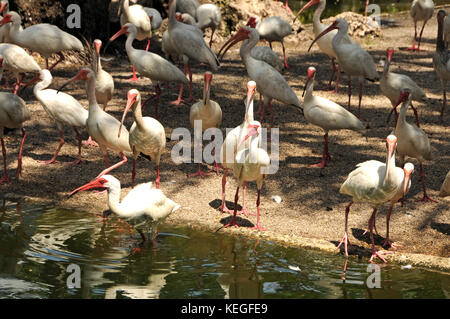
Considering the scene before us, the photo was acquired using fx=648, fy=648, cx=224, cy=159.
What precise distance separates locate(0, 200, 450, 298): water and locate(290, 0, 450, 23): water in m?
13.0

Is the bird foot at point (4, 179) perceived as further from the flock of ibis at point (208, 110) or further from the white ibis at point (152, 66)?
the white ibis at point (152, 66)

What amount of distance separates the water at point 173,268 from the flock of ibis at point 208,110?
349 mm

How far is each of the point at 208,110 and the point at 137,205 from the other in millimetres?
2333

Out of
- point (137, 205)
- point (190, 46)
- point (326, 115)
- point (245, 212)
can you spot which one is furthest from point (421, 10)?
point (137, 205)

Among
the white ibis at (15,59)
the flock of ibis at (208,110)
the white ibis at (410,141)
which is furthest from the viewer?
the white ibis at (15,59)

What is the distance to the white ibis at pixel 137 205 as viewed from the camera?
5.96 m

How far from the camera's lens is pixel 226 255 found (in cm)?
597

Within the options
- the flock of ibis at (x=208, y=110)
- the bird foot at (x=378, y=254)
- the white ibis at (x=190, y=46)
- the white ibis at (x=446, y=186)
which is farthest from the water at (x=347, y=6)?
the bird foot at (x=378, y=254)

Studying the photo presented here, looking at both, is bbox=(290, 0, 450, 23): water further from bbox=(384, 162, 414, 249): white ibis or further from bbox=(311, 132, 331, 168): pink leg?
bbox=(384, 162, 414, 249): white ibis

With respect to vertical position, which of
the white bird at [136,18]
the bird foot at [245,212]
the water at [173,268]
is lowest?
the water at [173,268]

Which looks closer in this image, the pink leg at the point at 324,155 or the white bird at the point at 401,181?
the white bird at the point at 401,181

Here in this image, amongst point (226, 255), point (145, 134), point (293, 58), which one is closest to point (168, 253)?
point (226, 255)

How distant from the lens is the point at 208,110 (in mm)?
7992
